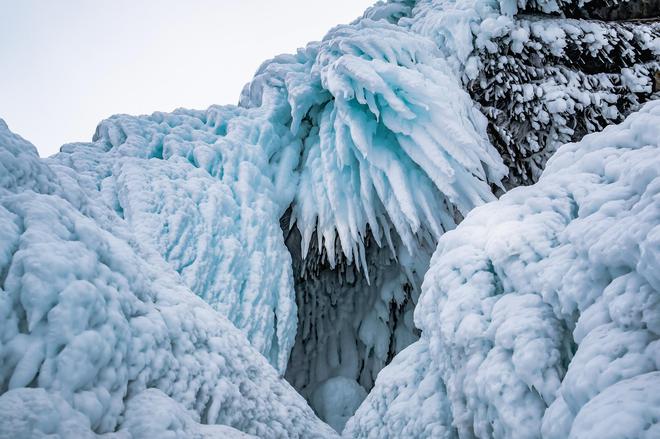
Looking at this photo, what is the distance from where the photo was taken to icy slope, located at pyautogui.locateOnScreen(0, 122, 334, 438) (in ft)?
4.69

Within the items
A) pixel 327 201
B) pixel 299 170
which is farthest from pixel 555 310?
pixel 299 170

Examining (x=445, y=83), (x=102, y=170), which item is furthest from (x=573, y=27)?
(x=102, y=170)

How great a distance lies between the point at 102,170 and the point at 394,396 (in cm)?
429

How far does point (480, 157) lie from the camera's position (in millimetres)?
4902

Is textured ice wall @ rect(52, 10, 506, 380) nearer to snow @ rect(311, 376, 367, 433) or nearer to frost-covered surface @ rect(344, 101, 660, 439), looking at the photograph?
snow @ rect(311, 376, 367, 433)

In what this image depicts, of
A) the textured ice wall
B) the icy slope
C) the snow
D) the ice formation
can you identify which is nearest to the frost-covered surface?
the ice formation

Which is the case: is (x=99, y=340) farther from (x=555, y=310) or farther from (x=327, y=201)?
(x=327, y=201)

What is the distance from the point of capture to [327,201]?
548 centimetres

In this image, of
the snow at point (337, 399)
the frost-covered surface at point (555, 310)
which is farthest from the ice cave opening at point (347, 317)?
the frost-covered surface at point (555, 310)

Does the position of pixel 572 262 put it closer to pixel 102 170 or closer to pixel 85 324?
pixel 85 324

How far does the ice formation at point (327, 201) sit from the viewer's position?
1980 millimetres

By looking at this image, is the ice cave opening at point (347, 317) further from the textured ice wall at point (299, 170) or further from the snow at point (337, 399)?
the textured ice wall at point (299, 170)

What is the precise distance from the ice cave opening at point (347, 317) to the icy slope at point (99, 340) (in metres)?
3.39

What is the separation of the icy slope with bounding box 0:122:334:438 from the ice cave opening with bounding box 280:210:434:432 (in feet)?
11.1
